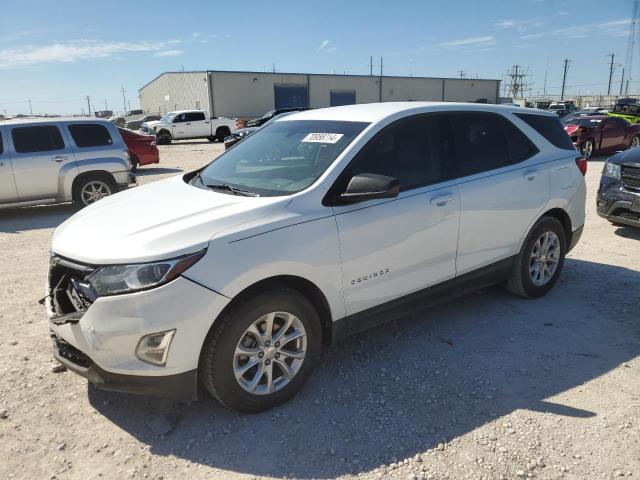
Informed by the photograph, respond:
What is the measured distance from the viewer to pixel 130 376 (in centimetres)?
274

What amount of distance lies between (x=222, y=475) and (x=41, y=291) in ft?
11.6

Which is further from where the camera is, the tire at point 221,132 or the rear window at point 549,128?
the tire at point 221,132

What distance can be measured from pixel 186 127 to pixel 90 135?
2116cm

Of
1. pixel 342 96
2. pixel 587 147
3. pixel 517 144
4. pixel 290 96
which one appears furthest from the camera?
pixel 342 96

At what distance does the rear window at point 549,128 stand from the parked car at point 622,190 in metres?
2.35

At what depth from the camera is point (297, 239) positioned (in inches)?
118

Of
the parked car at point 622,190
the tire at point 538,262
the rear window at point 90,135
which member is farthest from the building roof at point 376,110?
the rear window at point 90,135

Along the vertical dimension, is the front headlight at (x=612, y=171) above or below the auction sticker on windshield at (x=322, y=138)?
below

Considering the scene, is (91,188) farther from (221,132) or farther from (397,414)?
(221,132)

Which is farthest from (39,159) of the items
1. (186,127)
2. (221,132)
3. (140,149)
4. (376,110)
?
(221,132)

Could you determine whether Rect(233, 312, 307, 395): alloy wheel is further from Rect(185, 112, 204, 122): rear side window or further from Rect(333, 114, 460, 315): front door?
Rect(185, 112, 204, 122): rear side window

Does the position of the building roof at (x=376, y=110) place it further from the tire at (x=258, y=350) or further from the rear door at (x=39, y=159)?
the rear door at (x=39, y=159)

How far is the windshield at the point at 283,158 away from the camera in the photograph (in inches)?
133

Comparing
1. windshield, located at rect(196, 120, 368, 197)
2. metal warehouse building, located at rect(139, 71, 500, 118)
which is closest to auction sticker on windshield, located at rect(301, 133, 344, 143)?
windshield, located at rect(196, 120, 368, 197)
